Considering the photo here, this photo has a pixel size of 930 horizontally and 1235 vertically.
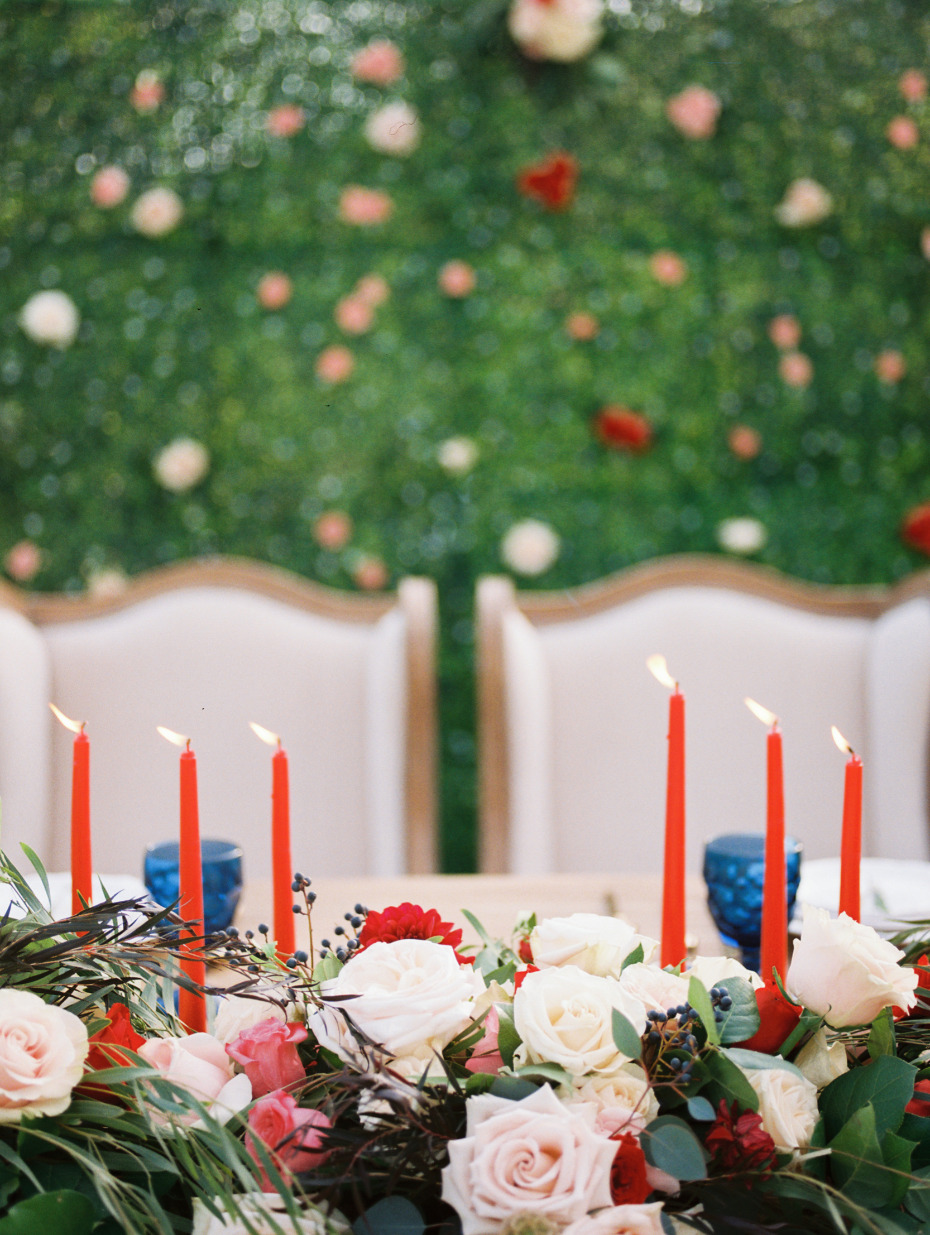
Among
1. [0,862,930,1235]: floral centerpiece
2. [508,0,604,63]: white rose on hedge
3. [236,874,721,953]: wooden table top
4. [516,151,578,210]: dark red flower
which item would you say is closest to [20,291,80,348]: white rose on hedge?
[516,151,578,210]: dark red flower

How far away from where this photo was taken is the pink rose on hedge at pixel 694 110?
236 cm

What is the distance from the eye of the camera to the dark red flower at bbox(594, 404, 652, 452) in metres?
2.39

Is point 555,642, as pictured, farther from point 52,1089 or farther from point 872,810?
point 52,1089

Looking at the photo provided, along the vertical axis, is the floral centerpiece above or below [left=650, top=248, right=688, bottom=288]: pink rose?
below

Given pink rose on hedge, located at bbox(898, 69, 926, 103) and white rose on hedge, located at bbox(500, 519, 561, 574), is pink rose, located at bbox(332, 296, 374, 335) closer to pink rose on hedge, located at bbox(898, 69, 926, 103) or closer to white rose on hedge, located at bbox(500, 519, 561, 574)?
white rose on hedge, located at bbox(500, 519, 561, 574)

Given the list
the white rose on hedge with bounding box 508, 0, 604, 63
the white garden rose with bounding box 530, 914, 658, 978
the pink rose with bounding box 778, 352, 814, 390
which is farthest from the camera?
the pink rose with bounding box 778, 352, 814, 390

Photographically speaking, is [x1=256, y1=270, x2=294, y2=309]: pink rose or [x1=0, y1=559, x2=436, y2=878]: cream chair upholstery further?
[x1=256, y1=270, x2=294, y2=309]: pink rose

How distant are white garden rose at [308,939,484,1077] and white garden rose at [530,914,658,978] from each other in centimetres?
6

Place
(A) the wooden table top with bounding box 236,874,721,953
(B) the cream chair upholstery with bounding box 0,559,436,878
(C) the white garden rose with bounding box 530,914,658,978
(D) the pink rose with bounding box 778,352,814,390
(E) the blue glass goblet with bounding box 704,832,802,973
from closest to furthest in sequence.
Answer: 1. (C) the white garden rose with bounding box 530,914,658,978
2. (E) the blue glass goblet with bounding box 704,832,802,973
3. (A) the wooden table top with bounding box 236,874,721,953
4. (B) the cream chair upholstery with bounding box 0,559,436,878
5. (D) the pink rose with bounding box 778,352,814,390

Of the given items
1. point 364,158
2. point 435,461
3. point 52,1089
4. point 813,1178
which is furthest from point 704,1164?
point 364,158

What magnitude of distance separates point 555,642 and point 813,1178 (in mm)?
1531

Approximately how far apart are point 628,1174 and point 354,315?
86.7 inches

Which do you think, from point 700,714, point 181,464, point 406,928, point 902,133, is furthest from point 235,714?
point 902,133

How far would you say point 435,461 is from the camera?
2.40 metres
